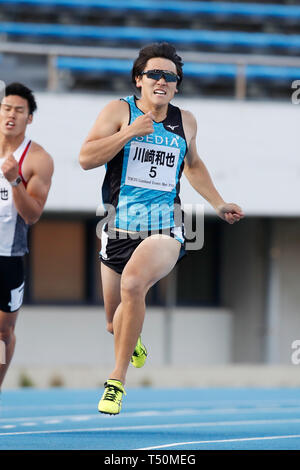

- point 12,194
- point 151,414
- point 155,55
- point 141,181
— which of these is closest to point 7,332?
point 12,194

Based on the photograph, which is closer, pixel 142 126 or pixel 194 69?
pixel 142 126

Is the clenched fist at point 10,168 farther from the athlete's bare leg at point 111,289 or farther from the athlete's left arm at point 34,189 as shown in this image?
the athlete's bare leg at point 111,289

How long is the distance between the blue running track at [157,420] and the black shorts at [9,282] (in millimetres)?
836

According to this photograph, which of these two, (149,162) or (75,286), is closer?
(149,162)

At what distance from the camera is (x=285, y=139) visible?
15.1 metres

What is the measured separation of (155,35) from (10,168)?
38.1ft

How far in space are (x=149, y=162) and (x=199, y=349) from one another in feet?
34.6

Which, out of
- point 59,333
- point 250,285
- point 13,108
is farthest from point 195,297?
point 13,108

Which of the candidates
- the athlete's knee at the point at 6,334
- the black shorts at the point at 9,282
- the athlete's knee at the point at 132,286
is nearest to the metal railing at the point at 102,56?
the black shorts at the point at 9,282

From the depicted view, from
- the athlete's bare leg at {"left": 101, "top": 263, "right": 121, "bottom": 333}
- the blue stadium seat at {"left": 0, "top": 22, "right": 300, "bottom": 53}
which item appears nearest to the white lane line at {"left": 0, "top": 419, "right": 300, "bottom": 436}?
the athlete's bare leg at {"left": 101, "top": 263, "right": 121, "bottom": 333}

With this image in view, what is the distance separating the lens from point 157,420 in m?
9.09

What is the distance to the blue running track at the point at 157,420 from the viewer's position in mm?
→ 6664

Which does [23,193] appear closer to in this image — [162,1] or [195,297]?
[195,297]

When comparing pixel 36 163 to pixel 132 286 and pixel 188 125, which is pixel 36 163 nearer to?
pixel 188 125
